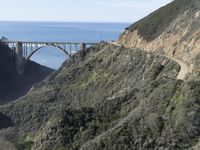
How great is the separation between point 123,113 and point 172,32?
27.4 m

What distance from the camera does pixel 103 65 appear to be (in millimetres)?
73125

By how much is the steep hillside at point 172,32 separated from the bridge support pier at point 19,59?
44.6m

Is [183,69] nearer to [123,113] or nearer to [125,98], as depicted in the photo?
[125,98]

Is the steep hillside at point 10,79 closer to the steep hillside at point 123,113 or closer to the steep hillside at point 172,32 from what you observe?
the steep hillside at point 172,32

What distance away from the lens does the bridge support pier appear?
12162 centimetres

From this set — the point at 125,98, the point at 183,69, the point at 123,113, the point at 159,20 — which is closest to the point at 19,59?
the point at 159,20

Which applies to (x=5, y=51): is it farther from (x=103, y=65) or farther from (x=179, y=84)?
(x=179, y=84)

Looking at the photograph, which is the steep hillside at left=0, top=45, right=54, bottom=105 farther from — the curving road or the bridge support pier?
the curving road

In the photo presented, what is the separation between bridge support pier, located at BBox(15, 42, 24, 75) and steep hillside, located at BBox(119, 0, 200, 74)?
146ft

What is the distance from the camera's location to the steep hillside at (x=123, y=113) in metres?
32.4

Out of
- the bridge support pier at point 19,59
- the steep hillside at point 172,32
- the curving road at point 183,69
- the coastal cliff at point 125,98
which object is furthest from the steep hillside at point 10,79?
the curving road at point 183,69

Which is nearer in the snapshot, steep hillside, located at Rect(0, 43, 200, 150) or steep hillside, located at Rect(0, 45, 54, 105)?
steep hillside, located at Rect(0, 43, 200, 150)

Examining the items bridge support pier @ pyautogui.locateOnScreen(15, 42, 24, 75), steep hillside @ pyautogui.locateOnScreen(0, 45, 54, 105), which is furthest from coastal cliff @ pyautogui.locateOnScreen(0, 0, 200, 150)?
bridge support pier @ pyautogui.locateOnScreen(15, 42, 24, 75)

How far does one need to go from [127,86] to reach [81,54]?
2713 cm
